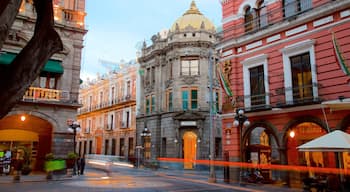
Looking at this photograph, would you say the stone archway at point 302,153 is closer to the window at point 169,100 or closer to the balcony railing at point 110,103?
the window at point 169,100

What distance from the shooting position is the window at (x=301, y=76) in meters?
15.8

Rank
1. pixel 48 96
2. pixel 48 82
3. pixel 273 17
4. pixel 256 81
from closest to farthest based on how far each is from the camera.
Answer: pixel 273 17 < pixel 256 81 < pixel 48 96 < pixel 48 82

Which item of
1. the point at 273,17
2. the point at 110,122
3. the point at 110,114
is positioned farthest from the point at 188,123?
the point at 110,114

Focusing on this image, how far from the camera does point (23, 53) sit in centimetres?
487

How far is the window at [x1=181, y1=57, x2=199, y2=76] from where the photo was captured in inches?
1359

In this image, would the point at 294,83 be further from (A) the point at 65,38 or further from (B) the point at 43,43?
(A) the point at 65,38

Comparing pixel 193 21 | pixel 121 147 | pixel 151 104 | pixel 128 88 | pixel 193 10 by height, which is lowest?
pixel 121 147

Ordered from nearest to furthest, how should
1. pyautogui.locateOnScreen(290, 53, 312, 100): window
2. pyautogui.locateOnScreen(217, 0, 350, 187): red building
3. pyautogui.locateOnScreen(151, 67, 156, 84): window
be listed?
pyautogui.locateOnScreen(217, 0, 350, 187): red building < pyautogui.locateOnScreen(290, 53, 312, 100): window < pyautogui.locateOnScreen(151, 67, 156, 84): window

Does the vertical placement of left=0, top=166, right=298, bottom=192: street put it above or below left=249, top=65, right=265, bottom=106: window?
below

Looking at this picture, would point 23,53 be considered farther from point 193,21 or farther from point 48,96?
point 193,21

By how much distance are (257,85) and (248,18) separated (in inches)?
177

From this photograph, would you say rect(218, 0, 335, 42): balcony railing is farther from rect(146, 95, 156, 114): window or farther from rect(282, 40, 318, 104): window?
rect(146, 95, 156, 114): window

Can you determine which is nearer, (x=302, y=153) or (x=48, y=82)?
(x=302, y=153)


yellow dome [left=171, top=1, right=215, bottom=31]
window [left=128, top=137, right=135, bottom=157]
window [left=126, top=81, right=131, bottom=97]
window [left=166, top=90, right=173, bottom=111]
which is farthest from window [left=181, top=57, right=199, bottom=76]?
window [left=128, top=137, right=135, bottom=157]
